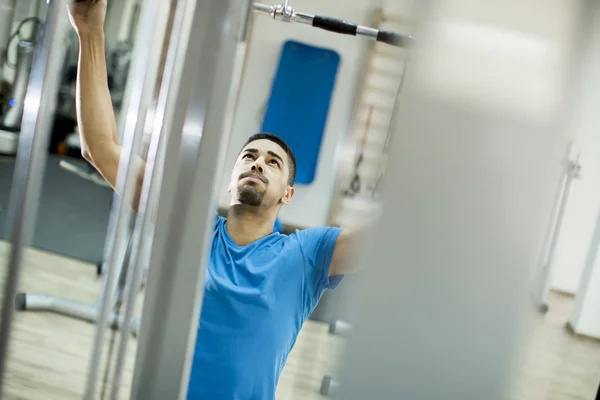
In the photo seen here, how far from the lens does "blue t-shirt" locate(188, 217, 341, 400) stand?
2.29 ft

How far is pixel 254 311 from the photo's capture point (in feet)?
2.34

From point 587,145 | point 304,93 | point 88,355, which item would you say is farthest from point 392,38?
point 304,93

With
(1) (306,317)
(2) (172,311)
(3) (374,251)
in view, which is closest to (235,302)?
(1) (306,317)

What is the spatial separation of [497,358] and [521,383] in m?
0.03

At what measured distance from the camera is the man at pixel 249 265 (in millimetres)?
679

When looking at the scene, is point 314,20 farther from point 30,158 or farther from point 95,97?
point 30,158

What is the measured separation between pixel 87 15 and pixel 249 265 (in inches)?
15.9

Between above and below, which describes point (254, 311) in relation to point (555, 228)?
below

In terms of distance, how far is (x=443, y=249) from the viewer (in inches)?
12.2

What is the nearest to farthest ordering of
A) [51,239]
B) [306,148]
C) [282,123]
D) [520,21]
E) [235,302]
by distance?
[520,21]
[235,302]
[282,123]
[306,148]
[51,239]

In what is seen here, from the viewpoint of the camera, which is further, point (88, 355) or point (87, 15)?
point (88, 355)

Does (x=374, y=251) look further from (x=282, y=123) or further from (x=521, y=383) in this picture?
(x=282, y=123)

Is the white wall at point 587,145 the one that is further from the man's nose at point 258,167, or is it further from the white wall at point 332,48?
the white wall at point 332,48

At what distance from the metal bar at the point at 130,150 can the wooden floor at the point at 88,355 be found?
0.10ft
